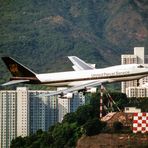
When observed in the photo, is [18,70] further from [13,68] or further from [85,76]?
[85,76]

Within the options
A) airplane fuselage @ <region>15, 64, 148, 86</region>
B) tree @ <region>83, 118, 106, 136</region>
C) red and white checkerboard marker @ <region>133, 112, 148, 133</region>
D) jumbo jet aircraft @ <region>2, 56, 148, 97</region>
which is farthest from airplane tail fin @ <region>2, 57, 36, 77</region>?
red and white checkerboard marker @ <region>133, 112, 148, 133</region>

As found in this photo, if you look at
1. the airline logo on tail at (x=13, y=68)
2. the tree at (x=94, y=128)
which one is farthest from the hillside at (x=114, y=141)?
the airline logo on tail at (x=13, y=68)

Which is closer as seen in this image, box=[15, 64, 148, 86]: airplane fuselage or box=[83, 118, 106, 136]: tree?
box=[15, 64, 148, 86]: airplane fuselage

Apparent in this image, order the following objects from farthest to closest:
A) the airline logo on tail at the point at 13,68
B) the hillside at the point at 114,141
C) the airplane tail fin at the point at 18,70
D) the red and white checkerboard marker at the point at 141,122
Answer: the airline logo on tail at the point at 13,68, the airplane tail fin at the point at 18,70, the hillside at the point at 114,141, the red and white checkerboard marker at the point at 141,122

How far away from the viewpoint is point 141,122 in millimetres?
158750

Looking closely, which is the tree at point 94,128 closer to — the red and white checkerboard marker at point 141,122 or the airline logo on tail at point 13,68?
the airline logo on tail at point 13,68

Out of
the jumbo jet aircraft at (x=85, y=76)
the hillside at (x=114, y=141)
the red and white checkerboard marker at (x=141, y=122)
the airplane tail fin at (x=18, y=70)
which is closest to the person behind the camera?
the red and white checkerboard marker at (x=141, y=122)

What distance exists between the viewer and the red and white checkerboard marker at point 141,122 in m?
157

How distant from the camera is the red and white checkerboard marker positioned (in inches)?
6191

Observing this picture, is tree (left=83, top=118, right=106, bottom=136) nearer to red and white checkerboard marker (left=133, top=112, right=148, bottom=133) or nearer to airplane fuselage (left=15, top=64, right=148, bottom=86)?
airplane fuselage (left=15, top=64, right=148, bottom=86)

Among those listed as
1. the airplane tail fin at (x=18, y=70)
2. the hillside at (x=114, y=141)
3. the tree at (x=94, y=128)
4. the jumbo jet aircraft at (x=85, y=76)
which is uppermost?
the airplane tail fin at (x=18, y=70)

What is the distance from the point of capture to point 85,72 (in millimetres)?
183625

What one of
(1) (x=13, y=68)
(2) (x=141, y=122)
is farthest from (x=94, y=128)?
(2) (x=141, y=122)

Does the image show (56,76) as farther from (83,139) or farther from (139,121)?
(139,121)
